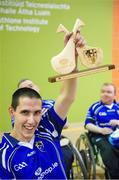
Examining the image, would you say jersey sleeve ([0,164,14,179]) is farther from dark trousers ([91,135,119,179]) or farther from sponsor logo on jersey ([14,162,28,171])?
dark trousers ([91,135,119,179])

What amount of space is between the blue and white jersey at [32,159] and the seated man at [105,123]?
1621 mm

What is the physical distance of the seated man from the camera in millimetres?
2760

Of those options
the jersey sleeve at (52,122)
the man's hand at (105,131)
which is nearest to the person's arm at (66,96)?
the jersey sleeve at (52,122)

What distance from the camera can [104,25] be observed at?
12.4 ft

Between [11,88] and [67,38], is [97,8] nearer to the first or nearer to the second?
[11,88]

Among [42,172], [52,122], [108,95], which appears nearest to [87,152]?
[108,95]

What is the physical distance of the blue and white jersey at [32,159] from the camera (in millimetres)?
1098

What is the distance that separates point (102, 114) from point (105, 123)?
Result: 9 centimetres

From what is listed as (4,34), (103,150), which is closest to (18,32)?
(4,34)

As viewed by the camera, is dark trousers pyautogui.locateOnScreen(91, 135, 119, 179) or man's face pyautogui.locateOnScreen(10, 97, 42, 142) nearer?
man's face pyautogui.locateOnScreen(10, 97, 42, 142)

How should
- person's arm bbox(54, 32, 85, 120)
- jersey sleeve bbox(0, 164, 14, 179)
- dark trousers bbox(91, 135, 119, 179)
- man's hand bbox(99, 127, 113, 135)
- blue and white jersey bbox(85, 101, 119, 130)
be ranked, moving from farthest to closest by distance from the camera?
1. blue and white jersey bbox(85, 101, 119, 130)
2. man's hand bbox(99, 127, 113, 135)
3. dark trousers bbox(91, 135, 119, 179)
4. person's arm bbox(54, 32, 85, 120)
5. jersey sleeve bbox(0, 164, 14, 179)

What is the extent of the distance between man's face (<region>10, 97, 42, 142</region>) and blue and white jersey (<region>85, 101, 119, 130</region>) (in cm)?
189

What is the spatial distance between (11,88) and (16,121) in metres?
2.23

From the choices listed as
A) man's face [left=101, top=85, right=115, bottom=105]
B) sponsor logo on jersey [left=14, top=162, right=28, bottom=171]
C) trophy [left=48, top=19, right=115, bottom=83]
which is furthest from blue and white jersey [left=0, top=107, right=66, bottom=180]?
man's face [left=101, top=85, right=115, bottom=105]
